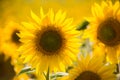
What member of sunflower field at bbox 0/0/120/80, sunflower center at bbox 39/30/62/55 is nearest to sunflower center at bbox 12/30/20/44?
sunflower field at bbox 0/0/120/80

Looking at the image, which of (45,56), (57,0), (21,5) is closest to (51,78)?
(45,56)

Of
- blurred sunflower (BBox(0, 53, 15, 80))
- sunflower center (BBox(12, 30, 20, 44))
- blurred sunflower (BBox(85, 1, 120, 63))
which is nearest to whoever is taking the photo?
blurred sunflower (BBox(85, 1, 120, 63))

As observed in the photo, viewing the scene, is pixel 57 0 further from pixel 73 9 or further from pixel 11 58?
pixel 11 58

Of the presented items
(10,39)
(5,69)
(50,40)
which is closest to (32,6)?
(10,39)

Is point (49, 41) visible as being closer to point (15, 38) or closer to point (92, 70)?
point (92, 70)

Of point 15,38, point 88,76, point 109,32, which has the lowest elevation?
point 88,76

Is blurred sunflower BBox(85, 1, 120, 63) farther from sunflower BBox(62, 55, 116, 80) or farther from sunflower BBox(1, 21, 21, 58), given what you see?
sunflower BBox(1, 21, 21, 58)

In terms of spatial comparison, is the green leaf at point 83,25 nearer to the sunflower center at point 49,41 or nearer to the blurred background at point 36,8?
the sunflower center at point 49,41
